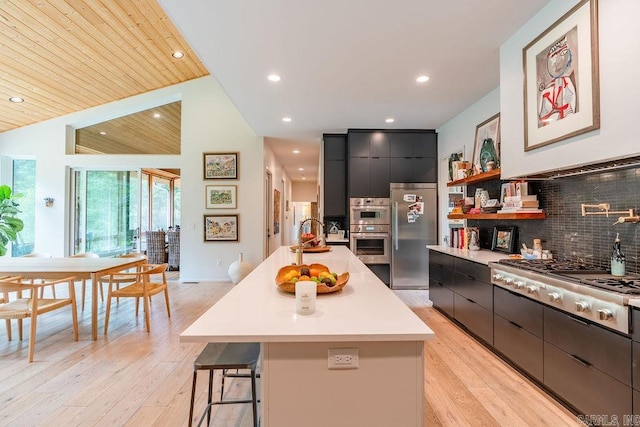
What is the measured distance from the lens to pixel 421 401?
3.83ft

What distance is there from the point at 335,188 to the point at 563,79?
3871mm

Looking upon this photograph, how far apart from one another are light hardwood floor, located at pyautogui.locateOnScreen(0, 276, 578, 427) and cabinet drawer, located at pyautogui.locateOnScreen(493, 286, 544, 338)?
0.43 m

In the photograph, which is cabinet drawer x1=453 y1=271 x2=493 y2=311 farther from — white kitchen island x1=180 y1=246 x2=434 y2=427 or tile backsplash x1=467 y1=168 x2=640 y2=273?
white kitchen island x1=180 y1=246 x2=434 y2=427

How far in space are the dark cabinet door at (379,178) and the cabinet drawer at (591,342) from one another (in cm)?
347

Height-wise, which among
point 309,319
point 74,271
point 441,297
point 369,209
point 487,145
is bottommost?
point 441,297

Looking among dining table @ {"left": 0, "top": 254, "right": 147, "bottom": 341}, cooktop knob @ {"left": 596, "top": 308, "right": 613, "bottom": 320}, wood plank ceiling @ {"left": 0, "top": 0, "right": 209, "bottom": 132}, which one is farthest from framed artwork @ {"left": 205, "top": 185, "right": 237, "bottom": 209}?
A: cooktop knob @ {"left": 596, "top": 308, "right": 613, "bottom": 320}

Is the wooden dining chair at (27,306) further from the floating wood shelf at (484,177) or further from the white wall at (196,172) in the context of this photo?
the floating wood shelf at (484,177)

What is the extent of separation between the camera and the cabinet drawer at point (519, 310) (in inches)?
84.7

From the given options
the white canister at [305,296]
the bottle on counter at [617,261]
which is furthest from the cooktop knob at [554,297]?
the white canister at [305,296]

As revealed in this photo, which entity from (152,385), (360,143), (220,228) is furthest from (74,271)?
(360,143)

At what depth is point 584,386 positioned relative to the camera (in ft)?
5.83

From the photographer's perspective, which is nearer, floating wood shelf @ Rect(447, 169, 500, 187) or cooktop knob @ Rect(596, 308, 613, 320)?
cooktop knob @ Rect(596, 308, 613, 320)

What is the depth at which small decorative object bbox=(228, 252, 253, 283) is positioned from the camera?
216 inches

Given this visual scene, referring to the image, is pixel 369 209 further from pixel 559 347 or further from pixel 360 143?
pixel 559 347
